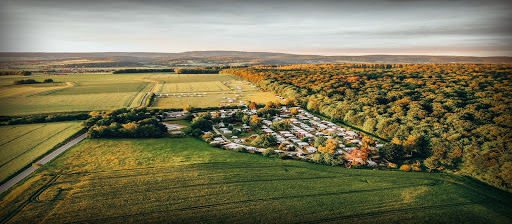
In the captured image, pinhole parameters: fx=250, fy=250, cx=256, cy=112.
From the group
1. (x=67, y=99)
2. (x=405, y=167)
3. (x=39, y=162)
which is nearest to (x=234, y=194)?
(x=405, y=167)

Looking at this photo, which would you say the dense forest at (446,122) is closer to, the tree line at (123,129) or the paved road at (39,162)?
the tree line at (123,129)

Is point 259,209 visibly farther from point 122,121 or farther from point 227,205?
point 122,121

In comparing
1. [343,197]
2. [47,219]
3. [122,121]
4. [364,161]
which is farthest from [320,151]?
[122,121]

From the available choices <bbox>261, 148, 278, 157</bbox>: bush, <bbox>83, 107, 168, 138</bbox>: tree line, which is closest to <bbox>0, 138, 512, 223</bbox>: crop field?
<bbox>261, 148, 278, 157</bbox>: bush

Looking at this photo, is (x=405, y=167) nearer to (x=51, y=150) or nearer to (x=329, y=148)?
(x=329, y=148)

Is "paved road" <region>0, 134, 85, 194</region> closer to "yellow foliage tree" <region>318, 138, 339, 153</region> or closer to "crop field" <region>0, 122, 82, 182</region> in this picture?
"crop field" <region>0, 122, 82, 182</region>

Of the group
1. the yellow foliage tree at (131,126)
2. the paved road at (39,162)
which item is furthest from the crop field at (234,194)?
the yellow foliage tree at (131,126)
